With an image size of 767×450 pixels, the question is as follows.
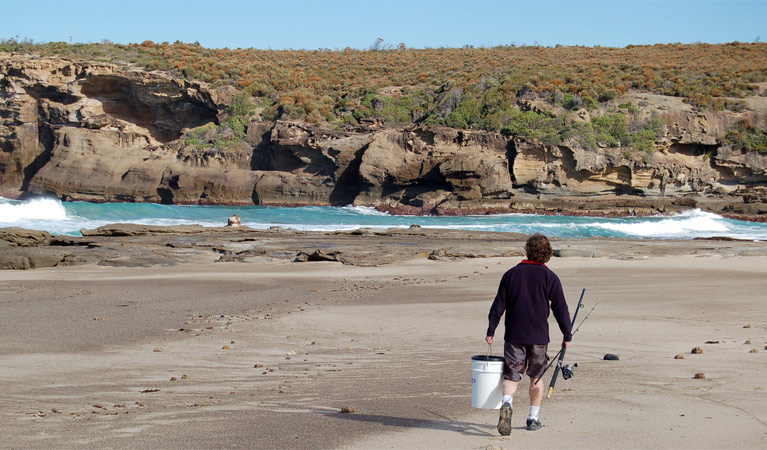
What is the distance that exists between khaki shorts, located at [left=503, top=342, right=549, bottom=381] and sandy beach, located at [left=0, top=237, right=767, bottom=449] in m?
0.33

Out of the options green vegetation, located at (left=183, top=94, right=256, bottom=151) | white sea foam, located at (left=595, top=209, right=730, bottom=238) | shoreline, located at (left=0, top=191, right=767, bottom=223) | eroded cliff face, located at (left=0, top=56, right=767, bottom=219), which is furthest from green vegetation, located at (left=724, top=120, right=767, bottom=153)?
green vegetation, located at (left=183, top=94, right=256, bottom=151)

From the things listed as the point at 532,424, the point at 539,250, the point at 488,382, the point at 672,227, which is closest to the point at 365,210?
the point at 672,227

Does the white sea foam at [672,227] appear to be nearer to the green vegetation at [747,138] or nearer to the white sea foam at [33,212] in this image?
the green vegetation at [747,138]

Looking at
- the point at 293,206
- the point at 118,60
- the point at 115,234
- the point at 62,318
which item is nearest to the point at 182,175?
the point at 293,206

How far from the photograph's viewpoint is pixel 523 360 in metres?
4.24


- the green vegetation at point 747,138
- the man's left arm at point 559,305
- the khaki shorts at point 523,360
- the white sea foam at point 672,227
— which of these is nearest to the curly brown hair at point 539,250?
the man's left arm at point 559,305

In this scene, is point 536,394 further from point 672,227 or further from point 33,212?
point 33,212

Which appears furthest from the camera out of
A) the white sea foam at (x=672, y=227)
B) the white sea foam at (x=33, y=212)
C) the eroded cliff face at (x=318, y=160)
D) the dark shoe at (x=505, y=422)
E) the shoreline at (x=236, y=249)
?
the eroded cliff face at (x=318, y=160)

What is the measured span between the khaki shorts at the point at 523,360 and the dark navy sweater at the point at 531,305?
0.05 meters

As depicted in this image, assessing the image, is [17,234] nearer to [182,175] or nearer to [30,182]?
[182,175]

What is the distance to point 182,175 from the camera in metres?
46.5

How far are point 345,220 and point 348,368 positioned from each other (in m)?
31.0

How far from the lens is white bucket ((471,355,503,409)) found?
4.16 m

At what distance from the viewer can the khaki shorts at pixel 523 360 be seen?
4.20 meters
